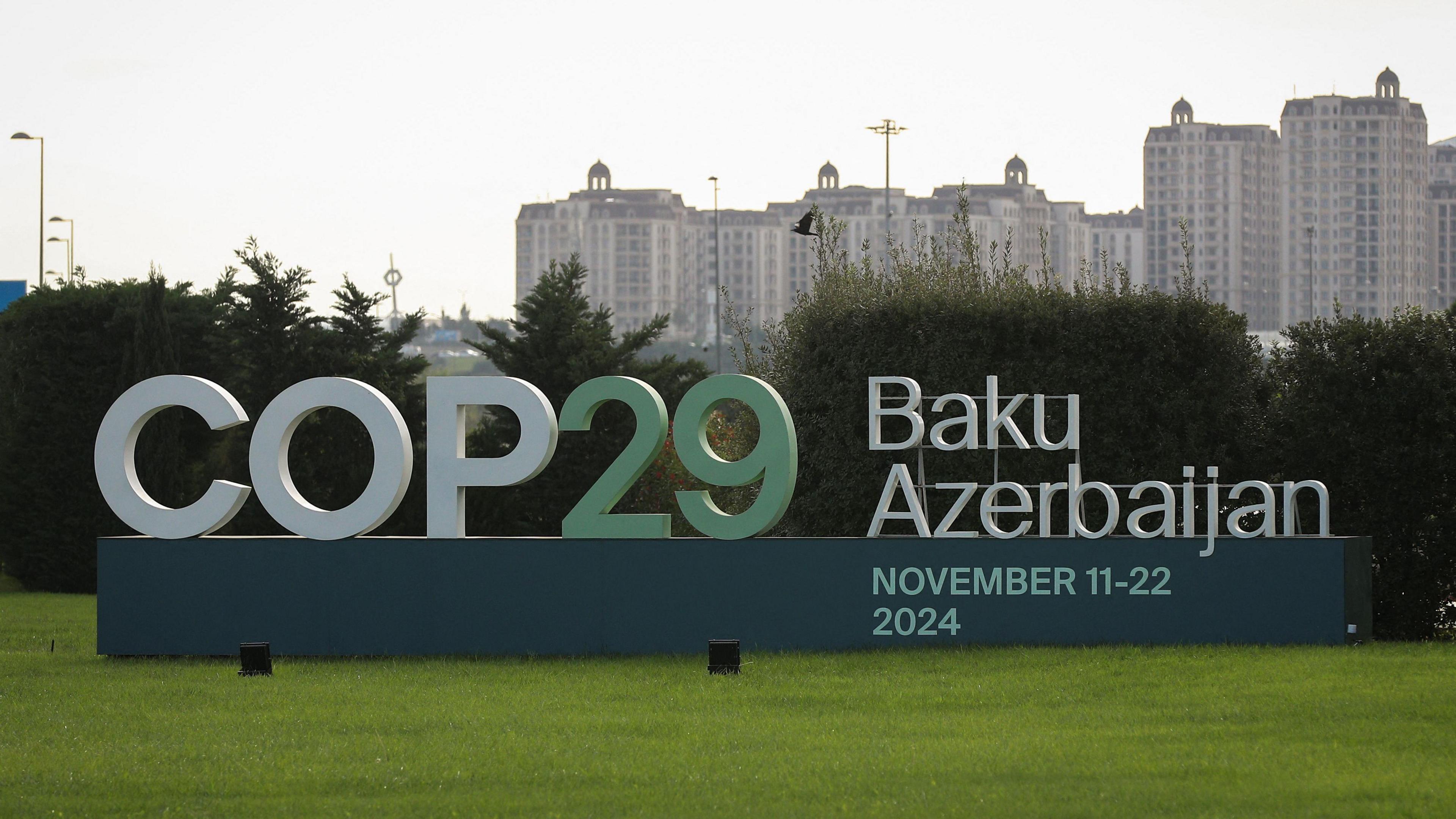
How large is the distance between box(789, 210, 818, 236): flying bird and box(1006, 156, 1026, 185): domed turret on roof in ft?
509

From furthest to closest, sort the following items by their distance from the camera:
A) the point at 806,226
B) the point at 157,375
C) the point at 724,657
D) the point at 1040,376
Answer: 1. the point at 157,375
2. the point at 806,226
3. the point at 1040,376
4. the point at 724,657

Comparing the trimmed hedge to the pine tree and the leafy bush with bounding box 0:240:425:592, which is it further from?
the leafy bush with bounding box 0:240:425:592

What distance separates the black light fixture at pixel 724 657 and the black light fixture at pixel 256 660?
420cm

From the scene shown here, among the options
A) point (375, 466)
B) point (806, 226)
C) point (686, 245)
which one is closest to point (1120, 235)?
point (686, 245)

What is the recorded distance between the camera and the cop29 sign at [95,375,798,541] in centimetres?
1564

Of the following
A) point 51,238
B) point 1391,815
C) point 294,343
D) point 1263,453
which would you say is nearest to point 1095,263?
point 51,238

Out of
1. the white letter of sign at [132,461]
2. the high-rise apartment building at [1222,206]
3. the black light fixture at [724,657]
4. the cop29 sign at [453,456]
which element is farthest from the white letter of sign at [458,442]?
the high-rise apartment building at [1222,206]

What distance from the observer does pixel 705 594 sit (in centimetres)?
1580

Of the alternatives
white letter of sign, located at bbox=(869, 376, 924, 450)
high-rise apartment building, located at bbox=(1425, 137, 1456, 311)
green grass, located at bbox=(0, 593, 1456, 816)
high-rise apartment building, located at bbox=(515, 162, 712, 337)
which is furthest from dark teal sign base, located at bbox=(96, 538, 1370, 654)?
high-rise apartment building, located at bbox=(1425, 137, 1456, 311)

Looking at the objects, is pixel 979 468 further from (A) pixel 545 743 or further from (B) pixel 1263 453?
(A) pixel 545 743

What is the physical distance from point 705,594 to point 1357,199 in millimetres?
164844

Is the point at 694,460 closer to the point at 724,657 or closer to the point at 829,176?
the point at 724,657

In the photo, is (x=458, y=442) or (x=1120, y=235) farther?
(x=1120, y=235)

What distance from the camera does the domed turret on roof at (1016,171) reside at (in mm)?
174625
